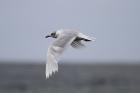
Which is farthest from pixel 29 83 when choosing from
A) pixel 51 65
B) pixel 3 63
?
pixel 51 65

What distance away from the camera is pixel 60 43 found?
284 inches

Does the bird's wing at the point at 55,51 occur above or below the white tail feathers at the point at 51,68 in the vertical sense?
above

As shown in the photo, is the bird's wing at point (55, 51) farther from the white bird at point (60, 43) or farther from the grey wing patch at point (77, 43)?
the grey wing patch at point (77, 43)

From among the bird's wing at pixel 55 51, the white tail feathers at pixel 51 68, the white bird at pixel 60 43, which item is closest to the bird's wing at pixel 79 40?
the white bird at pixel 60 43

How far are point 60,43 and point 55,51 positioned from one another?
0.12 m

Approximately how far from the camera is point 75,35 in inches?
296

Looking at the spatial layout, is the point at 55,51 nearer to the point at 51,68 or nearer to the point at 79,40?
the point at 51,68

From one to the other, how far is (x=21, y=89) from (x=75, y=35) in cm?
912

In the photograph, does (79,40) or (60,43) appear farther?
(79,40)

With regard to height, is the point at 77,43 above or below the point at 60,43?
below

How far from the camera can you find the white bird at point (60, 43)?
6957 millimetres

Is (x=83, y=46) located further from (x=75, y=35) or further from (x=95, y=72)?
(x=95, y=72)

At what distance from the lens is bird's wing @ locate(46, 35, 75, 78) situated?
693cm

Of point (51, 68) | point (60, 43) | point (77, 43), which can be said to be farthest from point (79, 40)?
point (51, 68)
